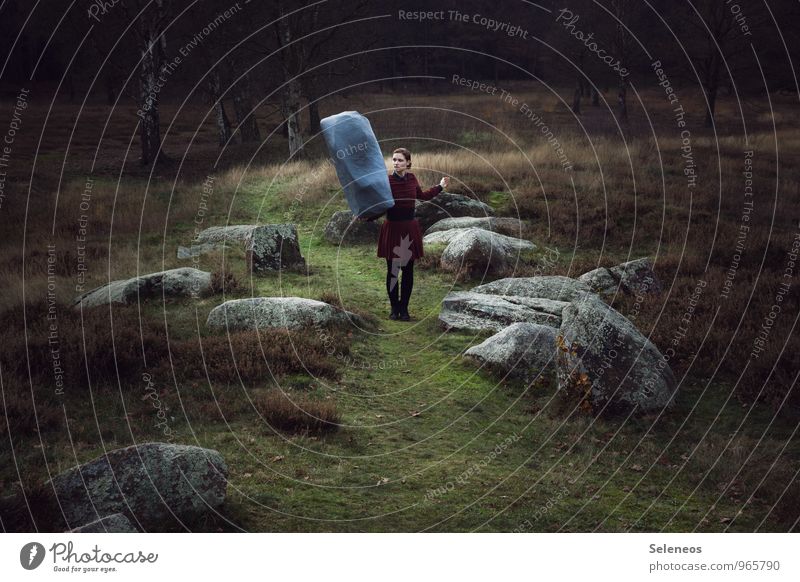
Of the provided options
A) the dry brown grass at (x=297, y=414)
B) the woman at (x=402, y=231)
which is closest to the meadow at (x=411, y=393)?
the dry brown grass at (x=297, y=414)

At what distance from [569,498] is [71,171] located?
30.4 m

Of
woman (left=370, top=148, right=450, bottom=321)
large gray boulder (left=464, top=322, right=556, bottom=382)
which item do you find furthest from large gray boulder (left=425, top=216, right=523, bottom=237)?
large gray boulder (left=464, top=322, right=556, bottom=382)

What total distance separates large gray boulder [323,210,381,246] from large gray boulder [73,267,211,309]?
578 centimetres

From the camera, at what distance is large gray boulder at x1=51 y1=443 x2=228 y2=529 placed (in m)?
6.61

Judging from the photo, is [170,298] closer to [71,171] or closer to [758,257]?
[758,257]

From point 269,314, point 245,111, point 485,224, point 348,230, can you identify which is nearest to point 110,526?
point 269,314

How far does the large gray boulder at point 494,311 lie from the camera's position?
13.2 metres

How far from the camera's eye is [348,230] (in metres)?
20.1

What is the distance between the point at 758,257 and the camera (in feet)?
53.8

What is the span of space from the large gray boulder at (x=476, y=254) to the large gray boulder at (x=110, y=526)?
11088 millimetres

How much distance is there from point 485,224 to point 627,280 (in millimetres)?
5931

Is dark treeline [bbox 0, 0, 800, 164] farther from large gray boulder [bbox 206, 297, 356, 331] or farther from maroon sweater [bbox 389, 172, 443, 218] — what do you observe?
large gray boulder [bbox 206, 297, 356, 331]

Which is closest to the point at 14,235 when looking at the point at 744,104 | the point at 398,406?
the point at 398,406

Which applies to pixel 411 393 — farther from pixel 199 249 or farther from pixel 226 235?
pixel 226 235
